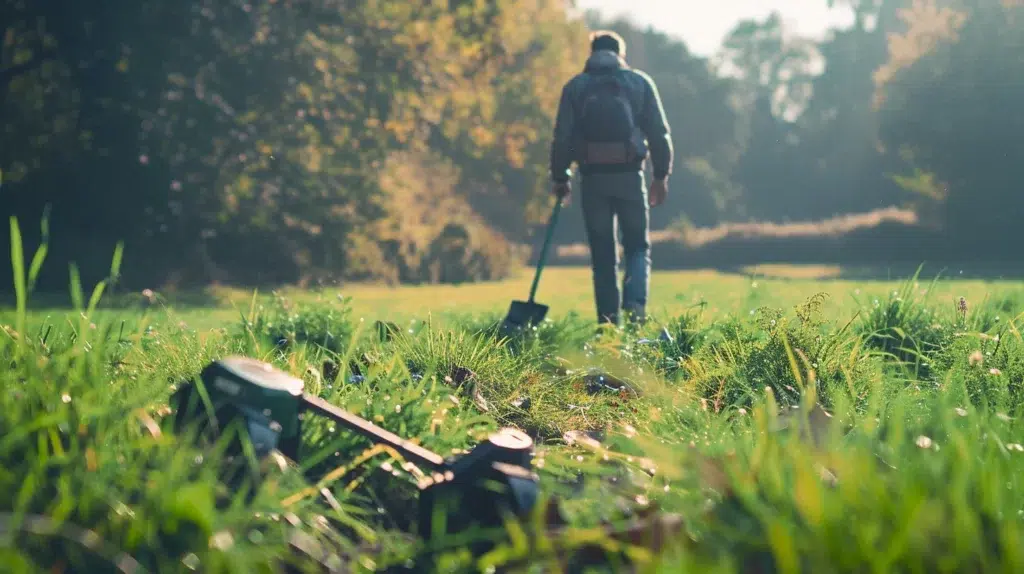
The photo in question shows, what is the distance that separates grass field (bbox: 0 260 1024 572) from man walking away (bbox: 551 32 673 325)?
107 inches

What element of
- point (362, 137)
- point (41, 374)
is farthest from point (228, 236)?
point (41, 374)

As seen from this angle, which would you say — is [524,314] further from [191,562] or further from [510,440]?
[191,562]

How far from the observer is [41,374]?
99.7 inches

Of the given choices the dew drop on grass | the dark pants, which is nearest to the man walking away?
the dark pants

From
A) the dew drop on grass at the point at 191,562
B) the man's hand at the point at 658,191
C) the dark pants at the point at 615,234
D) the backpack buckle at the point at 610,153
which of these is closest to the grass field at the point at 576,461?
the dew drop on grass at the point at 191,562

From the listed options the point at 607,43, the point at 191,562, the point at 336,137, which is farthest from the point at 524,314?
the point at 336,137

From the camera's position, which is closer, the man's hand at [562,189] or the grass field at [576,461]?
the grass field at [576,461]

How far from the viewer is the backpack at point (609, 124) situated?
7.40m

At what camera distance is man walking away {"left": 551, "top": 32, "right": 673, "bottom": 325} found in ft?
24.4

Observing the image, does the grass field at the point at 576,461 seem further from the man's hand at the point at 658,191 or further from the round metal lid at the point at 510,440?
the man's hand at the point at 658,191

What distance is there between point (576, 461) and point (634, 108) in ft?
16.4

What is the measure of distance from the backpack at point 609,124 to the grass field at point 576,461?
2.86 meters

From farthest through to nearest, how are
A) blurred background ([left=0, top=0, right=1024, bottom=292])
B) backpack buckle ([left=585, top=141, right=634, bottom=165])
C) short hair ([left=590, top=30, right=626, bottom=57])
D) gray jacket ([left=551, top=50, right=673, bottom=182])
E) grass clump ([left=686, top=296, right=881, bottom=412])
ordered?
blurred background ([left=0, top=0, right=1024, bottom=292]) → short hair ([left=590, top=30, right=626, bottom=57]) → gray jacket ([left=551, top=50, right=673, bottom=182]) → backpack buckle ([left=585, top=141, right=634, bottom=165]) → grass clump ([left=686, top=296, right=881, bottom=412])

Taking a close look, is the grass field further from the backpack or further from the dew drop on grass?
the backpack
